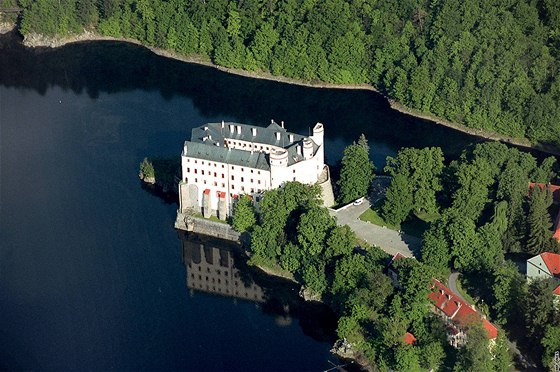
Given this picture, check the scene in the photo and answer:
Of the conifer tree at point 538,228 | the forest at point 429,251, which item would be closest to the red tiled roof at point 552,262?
the forest at point 429,251

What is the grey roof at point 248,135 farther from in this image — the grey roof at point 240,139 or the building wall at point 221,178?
the building wall at point 221,178

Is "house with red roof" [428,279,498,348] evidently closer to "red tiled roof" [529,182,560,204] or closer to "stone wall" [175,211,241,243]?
"red tiled roof" [529,182,560,204]

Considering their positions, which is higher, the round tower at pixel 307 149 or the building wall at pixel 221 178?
the round tower at pixel 307 149

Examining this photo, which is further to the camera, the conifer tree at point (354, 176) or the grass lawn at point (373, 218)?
the conifer tree at point (354, 176)

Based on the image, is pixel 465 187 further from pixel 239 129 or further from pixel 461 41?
pixel 461 41

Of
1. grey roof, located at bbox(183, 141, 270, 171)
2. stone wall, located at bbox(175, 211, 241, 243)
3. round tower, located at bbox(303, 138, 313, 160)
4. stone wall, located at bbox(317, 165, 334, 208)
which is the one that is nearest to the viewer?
grey roof, located at bbox(183, 141, 270, 171)

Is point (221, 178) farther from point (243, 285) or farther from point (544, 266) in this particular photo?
point (544, 266)

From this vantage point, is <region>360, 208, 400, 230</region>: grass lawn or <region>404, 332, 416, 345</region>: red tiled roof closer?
<region>404, 332, 416, 345</region>: red tiled roof

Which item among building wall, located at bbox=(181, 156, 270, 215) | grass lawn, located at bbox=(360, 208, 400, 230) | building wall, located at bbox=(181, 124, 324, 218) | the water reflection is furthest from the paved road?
the water reflection
